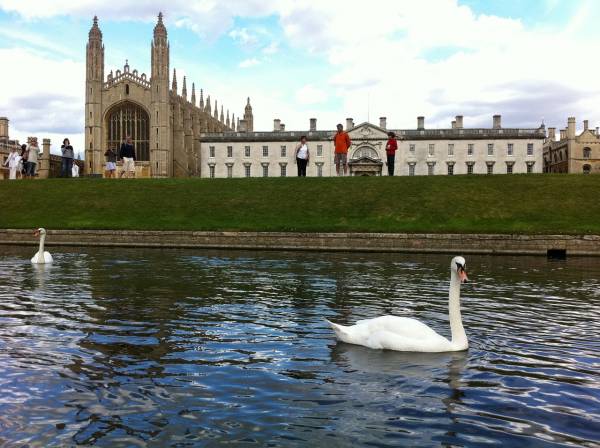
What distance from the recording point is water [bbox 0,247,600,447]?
5316mm

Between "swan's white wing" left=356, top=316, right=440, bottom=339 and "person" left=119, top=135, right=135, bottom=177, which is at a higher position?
"person" left=119, top=135, right=135, bottom=177

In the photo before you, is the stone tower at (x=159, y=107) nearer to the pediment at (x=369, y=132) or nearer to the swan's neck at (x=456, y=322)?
the pediment at (x=369, y=132)

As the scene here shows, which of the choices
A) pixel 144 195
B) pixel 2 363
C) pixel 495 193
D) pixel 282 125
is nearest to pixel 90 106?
pixel 282 125

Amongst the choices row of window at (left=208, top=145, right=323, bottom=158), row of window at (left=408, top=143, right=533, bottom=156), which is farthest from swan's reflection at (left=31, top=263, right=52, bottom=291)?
row of window at (left=408, top=143, right=533, bottom=156)

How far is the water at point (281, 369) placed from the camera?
5.32 metres

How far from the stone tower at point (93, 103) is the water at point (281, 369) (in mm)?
77316

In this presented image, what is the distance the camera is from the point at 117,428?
530 centimetres

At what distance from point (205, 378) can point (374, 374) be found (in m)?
2.08

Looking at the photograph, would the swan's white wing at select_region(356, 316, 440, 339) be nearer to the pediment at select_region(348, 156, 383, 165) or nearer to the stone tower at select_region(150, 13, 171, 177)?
the pediment at select_region(348, 156, 383, 165)

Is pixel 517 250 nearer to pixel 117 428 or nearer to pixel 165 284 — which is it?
pixel 165 284

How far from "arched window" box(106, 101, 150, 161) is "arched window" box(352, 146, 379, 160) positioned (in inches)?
1276

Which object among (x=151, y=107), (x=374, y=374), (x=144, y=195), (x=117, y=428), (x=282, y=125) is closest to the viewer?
(x=117, y=428)

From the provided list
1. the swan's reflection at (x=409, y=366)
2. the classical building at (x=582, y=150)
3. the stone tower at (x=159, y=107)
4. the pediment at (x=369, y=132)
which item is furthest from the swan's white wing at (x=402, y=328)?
the classical building at (x=582, y=150)

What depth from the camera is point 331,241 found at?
25953mm
